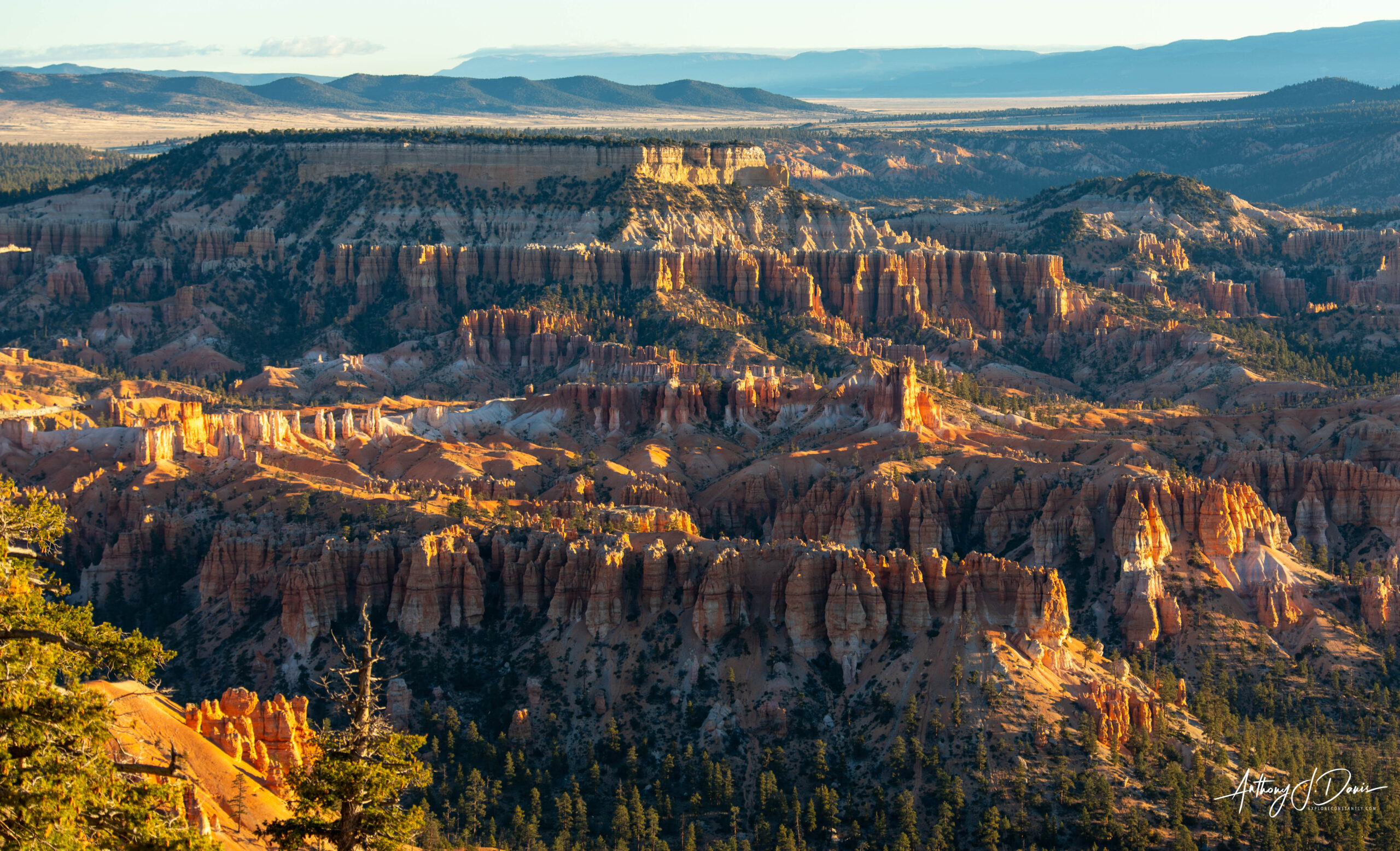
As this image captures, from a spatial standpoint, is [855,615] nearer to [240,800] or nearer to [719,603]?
[719,603]

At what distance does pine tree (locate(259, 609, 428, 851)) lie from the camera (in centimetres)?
4222

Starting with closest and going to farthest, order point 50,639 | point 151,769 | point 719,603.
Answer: point 151,769, point 50,639, point 719,603

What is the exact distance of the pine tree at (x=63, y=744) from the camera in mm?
36250

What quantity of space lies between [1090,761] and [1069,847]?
19.4ft

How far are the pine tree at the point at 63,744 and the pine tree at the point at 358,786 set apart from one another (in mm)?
3486

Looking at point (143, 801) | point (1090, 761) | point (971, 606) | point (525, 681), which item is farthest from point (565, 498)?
point (143, 801)

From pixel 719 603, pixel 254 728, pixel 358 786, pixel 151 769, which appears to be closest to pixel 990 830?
pixel 719 603

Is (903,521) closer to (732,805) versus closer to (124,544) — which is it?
(732,805)

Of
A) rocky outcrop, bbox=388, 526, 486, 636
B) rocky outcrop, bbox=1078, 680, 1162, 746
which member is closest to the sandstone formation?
rocky outcrop, bbox=388, 526, 486, 636

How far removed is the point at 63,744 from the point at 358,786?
7132 mm

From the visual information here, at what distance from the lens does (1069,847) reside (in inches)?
2987

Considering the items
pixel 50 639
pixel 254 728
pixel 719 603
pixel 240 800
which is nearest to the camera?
pixel 50 639

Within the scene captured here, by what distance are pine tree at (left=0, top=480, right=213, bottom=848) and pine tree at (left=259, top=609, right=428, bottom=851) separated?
11.4ft

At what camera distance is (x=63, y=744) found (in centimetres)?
3772
